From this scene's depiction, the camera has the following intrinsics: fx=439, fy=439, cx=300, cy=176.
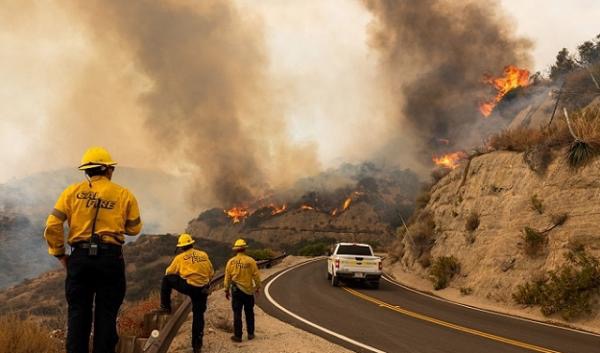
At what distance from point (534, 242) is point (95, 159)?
15.2 meters

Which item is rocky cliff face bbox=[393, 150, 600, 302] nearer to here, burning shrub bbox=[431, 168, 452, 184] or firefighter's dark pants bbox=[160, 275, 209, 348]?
burning shrub bbox=[431, 168, 452, 184]

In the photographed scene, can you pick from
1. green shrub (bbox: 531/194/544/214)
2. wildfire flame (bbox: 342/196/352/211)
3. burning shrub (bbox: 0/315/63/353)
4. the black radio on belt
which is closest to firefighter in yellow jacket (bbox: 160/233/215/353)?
burning shrub (bbox: 0/315/63/353)

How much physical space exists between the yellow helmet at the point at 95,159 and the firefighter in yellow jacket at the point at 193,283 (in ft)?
10.3

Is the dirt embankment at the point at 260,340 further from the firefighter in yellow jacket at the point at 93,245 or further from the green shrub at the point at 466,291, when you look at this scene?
the green shrub at the point at 466,291

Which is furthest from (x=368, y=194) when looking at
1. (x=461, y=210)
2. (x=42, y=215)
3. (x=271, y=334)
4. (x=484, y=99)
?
(x=42, y=215)

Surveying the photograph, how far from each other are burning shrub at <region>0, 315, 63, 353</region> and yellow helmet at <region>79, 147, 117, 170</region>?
9.97ft

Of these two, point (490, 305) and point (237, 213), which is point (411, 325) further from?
point (237, 213)

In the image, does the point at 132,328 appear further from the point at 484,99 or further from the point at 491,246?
the point at 484,99

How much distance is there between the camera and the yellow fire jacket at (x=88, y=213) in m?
4.25

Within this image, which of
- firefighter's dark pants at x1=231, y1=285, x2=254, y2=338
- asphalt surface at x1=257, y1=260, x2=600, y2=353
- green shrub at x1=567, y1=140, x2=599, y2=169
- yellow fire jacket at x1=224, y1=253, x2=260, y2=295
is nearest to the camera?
firefighter's dark pants at x1=231, y1=285, x2=254, y2=338

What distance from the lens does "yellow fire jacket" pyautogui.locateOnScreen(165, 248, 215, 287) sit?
24.0ft

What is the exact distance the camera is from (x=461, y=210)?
21984 millimetres

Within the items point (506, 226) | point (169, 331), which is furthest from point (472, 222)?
point (169, 331)

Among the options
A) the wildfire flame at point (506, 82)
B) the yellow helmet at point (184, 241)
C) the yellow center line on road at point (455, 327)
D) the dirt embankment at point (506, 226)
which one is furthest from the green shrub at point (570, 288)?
the wildfire flame at point (506, 82)
